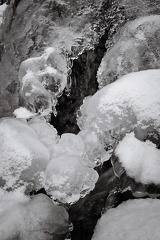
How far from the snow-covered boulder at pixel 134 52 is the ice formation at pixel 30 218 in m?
1.00

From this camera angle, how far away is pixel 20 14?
8.62 feet

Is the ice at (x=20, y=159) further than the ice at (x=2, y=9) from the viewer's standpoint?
No

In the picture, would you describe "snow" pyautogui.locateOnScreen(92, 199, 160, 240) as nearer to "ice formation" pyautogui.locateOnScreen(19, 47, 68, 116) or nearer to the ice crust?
the ice crust

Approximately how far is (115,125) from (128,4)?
1280mm

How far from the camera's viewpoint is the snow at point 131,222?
1.60m

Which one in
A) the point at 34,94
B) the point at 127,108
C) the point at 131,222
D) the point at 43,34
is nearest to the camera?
the point at 127,108

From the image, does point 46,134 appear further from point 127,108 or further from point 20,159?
point 127,108

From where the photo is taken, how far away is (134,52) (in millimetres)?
2094

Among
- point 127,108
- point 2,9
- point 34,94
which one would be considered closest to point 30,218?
point 127,108

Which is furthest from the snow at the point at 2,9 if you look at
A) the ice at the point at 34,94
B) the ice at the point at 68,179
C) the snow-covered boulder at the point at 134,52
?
the ice at the point at 68,179

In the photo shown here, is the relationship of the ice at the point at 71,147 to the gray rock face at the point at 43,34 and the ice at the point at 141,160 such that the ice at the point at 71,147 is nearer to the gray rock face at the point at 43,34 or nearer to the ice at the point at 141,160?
the ice at the point at 141,160

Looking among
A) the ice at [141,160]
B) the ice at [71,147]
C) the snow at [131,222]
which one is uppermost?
the ice at [71,147]

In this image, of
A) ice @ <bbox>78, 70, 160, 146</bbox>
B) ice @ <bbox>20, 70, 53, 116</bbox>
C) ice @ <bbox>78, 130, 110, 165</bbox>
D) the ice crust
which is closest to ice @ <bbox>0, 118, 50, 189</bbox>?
the ice crust

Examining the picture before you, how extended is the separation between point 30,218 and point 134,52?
4.17ft
